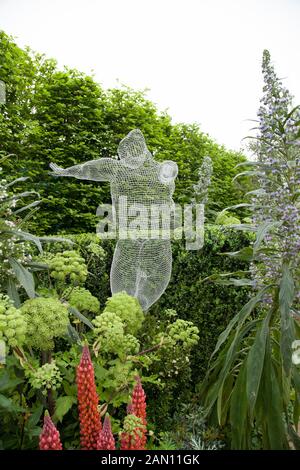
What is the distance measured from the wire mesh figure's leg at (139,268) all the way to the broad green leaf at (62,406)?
1.23 metres

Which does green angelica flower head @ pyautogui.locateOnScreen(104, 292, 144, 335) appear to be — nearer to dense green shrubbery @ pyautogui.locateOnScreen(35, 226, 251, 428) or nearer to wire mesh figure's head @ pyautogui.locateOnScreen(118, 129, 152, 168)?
wire mesh figure's head @ pyautogui.locateOnScreen(118, 129, 152, 168)

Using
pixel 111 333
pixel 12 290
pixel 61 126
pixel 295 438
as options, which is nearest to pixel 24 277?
pixel 12 290

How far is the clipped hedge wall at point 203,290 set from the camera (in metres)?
3.62

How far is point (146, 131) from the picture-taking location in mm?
6414

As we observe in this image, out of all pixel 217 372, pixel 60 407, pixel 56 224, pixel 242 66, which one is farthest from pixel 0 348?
pixel 242 66

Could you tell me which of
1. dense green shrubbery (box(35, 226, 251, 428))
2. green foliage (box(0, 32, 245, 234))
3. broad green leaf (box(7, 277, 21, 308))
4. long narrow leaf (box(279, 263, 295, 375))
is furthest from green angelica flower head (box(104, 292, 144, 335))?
green foliage (box(0, 32, 245, 234))

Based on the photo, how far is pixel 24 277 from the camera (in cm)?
223

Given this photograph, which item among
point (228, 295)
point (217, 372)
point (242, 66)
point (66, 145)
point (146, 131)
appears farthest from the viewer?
point (146, 131)

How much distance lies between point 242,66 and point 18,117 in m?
2.67

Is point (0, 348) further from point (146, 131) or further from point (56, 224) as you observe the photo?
point (146, 131)

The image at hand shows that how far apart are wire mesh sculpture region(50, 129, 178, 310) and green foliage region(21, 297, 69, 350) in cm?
123

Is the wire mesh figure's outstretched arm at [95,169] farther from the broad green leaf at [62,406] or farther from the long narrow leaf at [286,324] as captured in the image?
the broad green leaf at [62,406]

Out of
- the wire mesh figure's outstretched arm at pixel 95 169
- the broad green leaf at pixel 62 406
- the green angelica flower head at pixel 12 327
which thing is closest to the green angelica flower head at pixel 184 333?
the broad green leaf at pixel 62 406

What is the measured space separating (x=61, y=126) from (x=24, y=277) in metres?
3.82
